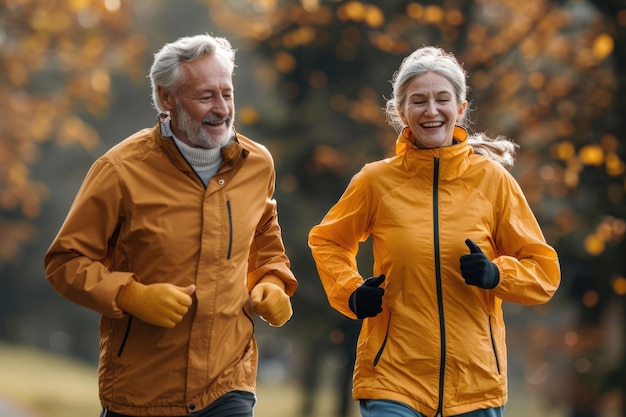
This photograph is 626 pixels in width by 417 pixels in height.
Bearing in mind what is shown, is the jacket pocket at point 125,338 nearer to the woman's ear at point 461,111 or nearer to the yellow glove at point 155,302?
the yellow glove at point 155,302

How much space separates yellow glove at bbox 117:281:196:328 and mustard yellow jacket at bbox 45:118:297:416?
0.14 ft

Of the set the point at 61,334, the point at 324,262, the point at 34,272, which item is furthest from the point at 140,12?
the point at 324,262

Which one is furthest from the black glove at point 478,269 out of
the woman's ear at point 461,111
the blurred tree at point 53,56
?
the blurred tree at point 53,56

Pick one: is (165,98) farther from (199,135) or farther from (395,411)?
(395,411)

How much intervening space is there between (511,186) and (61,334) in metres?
44.3

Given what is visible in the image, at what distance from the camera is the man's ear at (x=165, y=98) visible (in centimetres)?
477

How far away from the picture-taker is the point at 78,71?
50.9ft

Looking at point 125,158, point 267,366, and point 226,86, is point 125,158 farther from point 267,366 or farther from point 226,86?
point 267,366

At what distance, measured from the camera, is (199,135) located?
183 inches

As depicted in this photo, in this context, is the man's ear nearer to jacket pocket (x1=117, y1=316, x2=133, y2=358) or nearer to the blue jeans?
jacket pocket (x1=117, y1=316, x2=133, y2=358)

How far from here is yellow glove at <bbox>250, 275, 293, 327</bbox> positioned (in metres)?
4.69

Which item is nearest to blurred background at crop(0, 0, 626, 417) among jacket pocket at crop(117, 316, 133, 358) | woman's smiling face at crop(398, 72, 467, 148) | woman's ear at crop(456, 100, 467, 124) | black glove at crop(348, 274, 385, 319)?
woman's ear at crop(456, 100, 467, 124)

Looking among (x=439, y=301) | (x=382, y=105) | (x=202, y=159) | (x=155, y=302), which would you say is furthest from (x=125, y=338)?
(x=382, y=105)

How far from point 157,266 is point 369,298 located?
2.84ft
